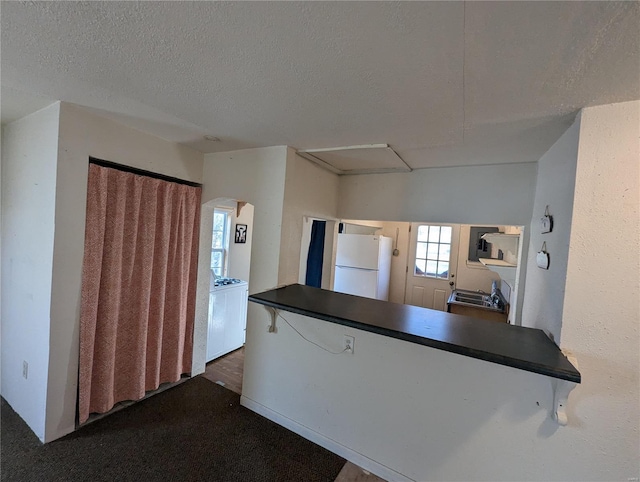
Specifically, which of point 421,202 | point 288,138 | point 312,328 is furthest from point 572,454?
point 288,138

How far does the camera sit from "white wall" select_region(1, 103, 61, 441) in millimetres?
1739

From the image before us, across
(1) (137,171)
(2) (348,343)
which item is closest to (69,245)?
(1) (137,171)

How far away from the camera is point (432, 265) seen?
4.78 meters

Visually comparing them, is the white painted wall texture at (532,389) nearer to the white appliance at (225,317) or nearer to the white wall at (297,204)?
the white wall at (297,204)

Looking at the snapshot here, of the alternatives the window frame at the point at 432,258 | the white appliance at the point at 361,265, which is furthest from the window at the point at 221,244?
the window frame at the point at 432,258

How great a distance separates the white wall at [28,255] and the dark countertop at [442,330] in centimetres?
135

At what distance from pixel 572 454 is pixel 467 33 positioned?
1907 millimetres

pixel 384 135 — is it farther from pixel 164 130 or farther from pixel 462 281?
pixel 462 281

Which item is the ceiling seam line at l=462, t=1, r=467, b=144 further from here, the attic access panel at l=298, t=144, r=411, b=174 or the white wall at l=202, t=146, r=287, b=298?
the white wall at l=202, t=146, r=287, b=298

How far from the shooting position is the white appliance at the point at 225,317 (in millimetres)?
2994

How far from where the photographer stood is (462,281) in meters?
4.53

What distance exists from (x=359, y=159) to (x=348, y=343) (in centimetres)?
151

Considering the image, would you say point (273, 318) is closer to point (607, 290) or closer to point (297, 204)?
point (297, 204)

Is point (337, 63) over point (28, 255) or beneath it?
over
